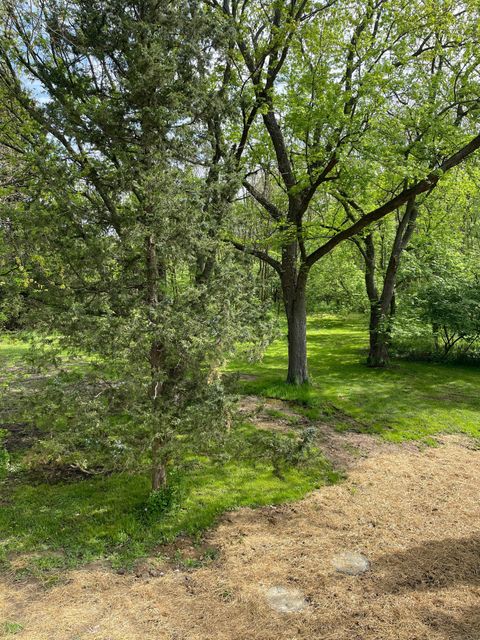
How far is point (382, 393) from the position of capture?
40.6 ft

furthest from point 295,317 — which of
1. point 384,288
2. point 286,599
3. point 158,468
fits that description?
point 286,599

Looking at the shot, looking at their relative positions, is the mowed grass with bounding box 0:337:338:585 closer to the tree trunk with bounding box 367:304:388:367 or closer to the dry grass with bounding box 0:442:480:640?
the dry grass with bounding box 0:442:480:640

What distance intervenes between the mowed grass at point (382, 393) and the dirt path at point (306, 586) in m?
3.35

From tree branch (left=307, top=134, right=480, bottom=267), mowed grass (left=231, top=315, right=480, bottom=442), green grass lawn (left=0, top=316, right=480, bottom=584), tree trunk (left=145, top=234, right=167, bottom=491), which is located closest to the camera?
green grass lawn (left=0, top=316, right=480, bottom=584)

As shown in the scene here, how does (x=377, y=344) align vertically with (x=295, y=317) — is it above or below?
below

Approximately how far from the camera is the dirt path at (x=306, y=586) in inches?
157

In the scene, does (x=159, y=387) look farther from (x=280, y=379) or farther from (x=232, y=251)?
(x=280, y=379)

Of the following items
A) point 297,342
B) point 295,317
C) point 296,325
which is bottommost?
point 297,342

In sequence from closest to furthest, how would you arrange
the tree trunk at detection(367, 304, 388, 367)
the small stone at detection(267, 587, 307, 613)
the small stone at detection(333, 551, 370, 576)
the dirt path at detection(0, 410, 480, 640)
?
the dirt path at detection(0, 410, 480, 640)
the small stone at detection(267, 587, 307, 613)
the small stone at detection(333, 551, 370, 576)
the tree trunk at detection(367, 304, 388, 367)

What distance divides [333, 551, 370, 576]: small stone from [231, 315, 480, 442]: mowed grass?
4.34 metres

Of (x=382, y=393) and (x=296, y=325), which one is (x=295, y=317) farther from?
(x=382, y=393)

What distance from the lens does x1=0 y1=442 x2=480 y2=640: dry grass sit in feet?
13.1

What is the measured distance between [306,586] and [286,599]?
32cm

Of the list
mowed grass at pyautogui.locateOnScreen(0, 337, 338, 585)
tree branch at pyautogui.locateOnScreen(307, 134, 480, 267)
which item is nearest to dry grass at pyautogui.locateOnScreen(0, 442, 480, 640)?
mowed grass at pyautogui.locateOnScreen(0, 337, 338, 585)
